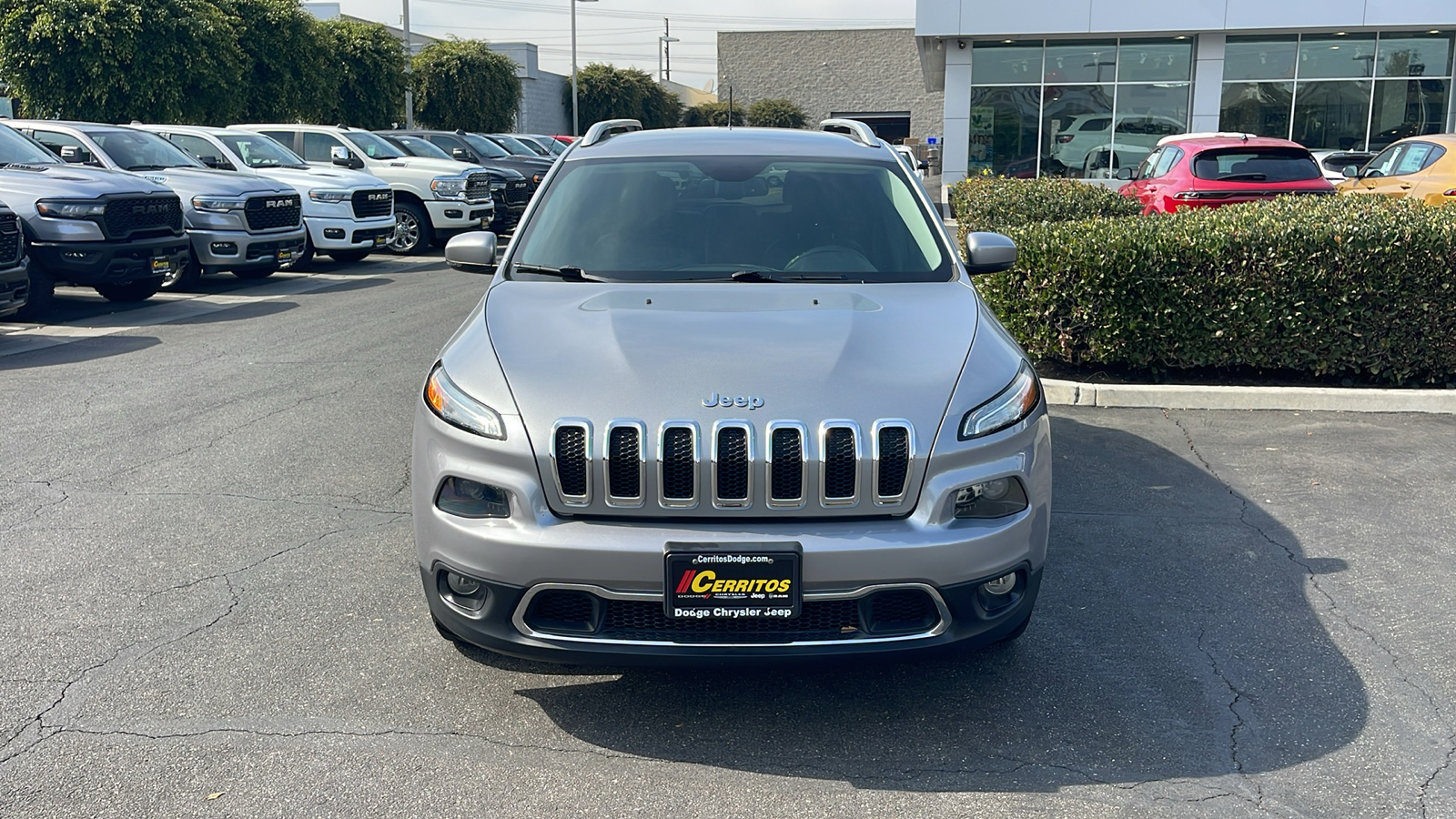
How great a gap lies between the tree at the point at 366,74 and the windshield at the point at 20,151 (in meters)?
16.4

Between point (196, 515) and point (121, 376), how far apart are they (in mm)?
3834

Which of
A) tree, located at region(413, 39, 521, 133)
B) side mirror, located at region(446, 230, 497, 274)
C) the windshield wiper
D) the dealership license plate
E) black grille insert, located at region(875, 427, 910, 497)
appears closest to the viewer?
the dealership license plate

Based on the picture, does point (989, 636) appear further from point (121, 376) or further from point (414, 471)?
point (121, 376)

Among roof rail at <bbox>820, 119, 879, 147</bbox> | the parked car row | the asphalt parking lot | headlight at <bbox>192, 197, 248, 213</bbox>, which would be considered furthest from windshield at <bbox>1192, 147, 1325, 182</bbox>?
headlight at <bbox>192, 197, 248, 213</bbox>

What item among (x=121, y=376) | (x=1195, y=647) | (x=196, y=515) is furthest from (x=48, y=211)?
(x=1195, y=647)

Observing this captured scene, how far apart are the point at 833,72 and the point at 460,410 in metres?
71.0

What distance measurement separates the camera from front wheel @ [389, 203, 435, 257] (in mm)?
18453

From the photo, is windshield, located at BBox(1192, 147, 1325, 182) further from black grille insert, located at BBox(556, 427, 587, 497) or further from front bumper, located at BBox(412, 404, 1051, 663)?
black grille insert, located at BBox(556, 427, 587, 497)

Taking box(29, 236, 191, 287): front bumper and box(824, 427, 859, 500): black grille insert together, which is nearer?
box(824, 427, 859, 500): black grille insert

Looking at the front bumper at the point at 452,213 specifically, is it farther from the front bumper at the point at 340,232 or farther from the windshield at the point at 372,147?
the front bumper at the point at 340,232

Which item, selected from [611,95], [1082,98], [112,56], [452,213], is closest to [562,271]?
[452,213]

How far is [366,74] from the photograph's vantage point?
29.6 meters

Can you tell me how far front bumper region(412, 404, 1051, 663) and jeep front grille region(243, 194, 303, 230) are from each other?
11690mm

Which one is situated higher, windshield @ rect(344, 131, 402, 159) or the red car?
windshield @ rect(344, 131, 402, 159)
